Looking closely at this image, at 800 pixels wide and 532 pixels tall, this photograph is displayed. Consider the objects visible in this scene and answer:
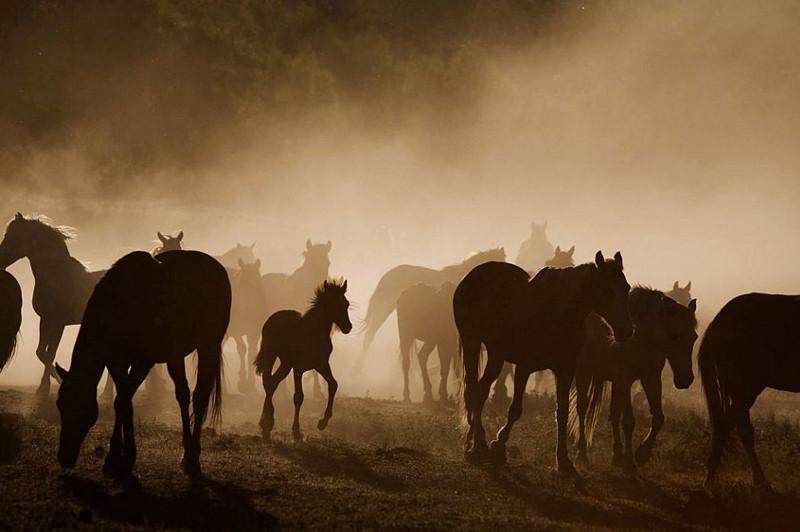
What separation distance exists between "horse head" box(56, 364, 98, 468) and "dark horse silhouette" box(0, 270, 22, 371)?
6084mm

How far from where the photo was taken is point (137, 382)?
→ 31.3ft

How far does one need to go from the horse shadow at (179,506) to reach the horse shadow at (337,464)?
1455mm

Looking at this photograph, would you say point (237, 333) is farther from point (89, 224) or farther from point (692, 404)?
point (89, 224)

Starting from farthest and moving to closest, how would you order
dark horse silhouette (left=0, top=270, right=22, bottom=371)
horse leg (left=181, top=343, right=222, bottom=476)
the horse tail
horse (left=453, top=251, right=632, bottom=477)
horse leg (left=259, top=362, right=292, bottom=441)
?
dark horse silhouette (left=0, top=270, right=22, bottom=371)
horse leg (left=259, top=362, right=292, bottom=441)
the horse tail
horse (left=453, top=251, right=632, bottom=477)
horse leg (left=181, top=343, right=222, bottom=476)

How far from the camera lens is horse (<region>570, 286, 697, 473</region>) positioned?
37.2 feet

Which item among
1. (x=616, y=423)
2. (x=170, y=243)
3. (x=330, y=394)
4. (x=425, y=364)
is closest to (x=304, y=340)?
(x=330, y=394)

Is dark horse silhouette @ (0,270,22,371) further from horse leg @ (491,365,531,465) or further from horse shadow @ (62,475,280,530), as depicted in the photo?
horse leg @ (491,365,531,465)

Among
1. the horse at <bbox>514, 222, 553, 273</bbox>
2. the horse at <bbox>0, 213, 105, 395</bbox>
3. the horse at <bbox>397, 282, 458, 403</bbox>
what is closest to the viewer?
the horse at <bbox>0, 213, 105, 395</bbox>

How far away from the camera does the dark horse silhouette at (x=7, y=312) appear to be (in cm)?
1423

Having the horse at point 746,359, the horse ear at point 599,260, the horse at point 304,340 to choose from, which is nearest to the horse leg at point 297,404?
the horse at point 304,340

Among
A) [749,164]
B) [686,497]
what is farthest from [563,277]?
[749,164]

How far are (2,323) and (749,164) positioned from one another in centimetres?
10309

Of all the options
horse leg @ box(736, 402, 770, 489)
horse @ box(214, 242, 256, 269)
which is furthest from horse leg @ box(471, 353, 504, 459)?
horse @ box(214, 242, 256, 269)

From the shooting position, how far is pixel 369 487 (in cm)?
959
